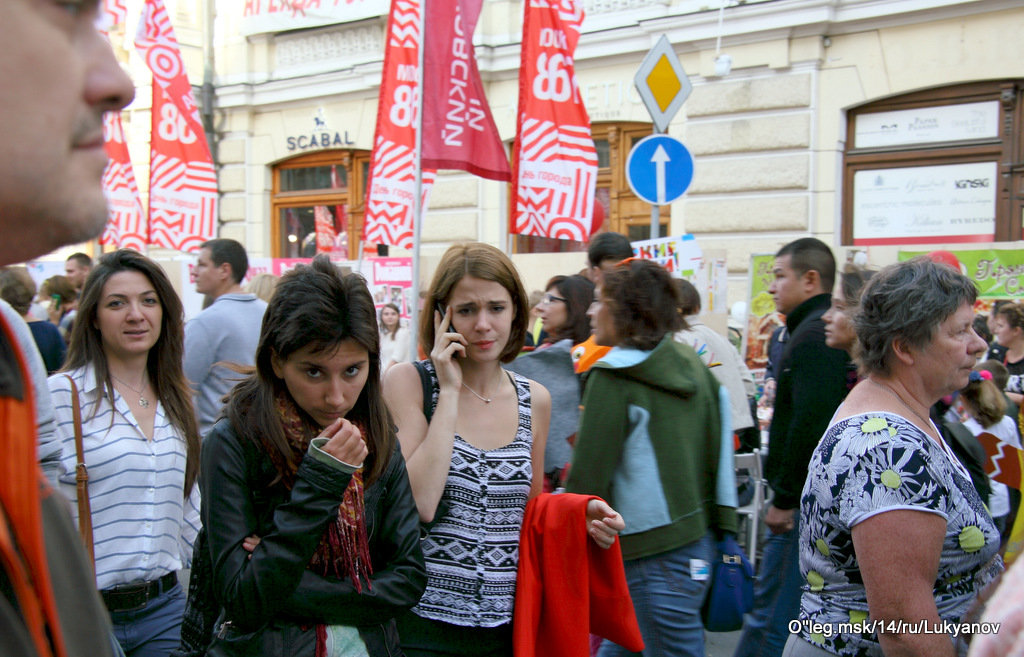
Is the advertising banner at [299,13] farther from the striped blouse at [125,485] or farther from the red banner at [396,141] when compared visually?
the striped blouse at [125,485]

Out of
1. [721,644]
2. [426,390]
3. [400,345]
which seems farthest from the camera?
[400,345]

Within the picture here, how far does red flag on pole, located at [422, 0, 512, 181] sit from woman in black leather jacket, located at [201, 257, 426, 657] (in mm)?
4077

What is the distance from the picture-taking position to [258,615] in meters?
1.85

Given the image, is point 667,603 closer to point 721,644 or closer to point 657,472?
point 657,472

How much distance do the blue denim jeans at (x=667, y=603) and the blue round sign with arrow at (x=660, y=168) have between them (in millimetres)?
4043

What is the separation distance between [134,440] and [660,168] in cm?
487

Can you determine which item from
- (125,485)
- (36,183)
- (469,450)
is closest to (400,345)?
(125,485)

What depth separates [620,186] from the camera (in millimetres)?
13344

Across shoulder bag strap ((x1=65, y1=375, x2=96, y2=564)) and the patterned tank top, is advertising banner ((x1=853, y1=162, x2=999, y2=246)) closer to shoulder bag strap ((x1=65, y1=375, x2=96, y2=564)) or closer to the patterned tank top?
the patterned tank top

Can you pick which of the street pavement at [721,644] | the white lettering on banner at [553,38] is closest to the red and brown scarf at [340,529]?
the street pavement at [721,644]

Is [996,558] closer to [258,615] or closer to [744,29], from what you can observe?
[258,615]

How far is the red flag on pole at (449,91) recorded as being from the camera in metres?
6.12

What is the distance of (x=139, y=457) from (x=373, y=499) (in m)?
1.09

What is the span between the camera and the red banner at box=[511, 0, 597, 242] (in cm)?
627
